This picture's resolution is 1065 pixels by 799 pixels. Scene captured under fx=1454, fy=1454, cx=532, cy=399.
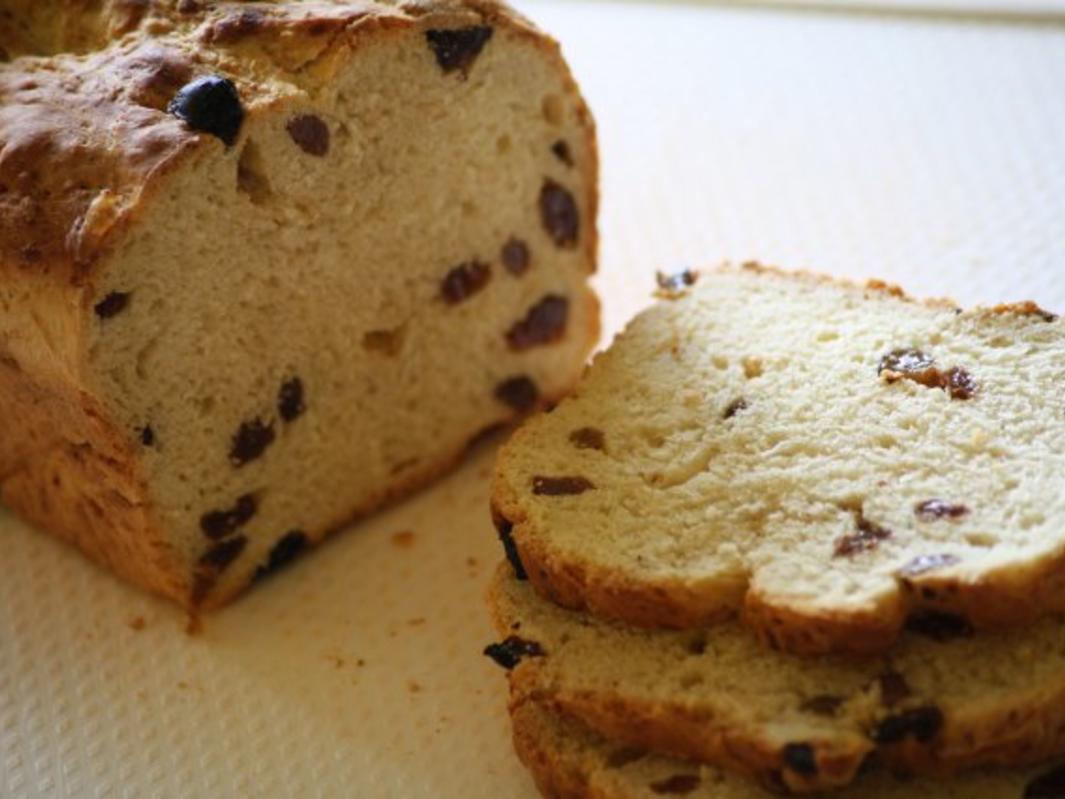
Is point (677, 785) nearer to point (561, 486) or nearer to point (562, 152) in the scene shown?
point (561, 486)

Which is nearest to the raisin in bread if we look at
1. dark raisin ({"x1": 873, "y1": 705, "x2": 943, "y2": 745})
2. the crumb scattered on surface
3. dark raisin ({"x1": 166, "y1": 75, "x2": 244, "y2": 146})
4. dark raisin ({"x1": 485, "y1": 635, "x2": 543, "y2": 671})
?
dark raisin ({"x1": 166, "y1": 75, "x2": 244, "y2": 146})

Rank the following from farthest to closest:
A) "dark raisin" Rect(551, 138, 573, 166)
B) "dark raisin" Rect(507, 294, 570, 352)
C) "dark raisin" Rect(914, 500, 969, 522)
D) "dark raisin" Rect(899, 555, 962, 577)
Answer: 1. "dark raisin" Rect(507, 294, 570, 352)
2. "dark raisin" Rect(551, 138, 573, 166)
3. "dark raisin" Rect(914, 500, 969, 522)
4. "dark raisin" Rect(899, 555, 962, 577)

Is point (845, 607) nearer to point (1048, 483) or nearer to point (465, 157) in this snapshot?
point (1048, 483)

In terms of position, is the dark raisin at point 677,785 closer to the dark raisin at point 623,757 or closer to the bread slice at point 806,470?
the dark raisin at point 623,757

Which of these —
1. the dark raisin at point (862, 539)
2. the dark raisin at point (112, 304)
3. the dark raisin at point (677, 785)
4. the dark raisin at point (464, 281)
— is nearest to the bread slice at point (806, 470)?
the dark raisin at point (862, 539)

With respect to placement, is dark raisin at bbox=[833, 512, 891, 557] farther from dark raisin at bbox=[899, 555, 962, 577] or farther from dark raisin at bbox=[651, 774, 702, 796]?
dark raisin at bbox=[651, 774, 702, 796]

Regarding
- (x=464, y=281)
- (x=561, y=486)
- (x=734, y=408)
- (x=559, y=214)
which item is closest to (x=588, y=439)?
(x=561, y=486)
